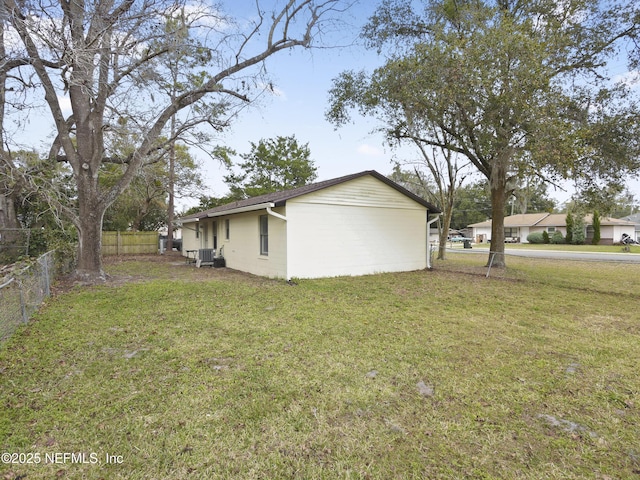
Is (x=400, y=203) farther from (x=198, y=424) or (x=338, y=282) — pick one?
(x=198, y=424)

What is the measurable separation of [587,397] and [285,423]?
286 cm

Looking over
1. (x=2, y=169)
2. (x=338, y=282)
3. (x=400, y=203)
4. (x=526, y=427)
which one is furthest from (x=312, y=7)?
(x=526, y=427)

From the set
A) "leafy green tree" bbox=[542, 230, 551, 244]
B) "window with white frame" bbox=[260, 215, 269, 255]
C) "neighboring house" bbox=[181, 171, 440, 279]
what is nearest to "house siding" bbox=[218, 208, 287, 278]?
"neighboring house" bbox=[181, 171, 440, 279]

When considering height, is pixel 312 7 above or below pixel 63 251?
above

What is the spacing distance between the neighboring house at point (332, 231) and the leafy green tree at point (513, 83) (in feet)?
8.98

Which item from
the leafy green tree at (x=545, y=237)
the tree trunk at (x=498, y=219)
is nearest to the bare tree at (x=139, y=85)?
the tree trunk at (x=498, y=219)

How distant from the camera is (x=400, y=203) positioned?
12.2 metres

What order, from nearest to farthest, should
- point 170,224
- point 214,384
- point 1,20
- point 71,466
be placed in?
1. point 71,466
2. point 214,384
3. point 1,20
4. point 170,224

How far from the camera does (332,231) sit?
10477 mm

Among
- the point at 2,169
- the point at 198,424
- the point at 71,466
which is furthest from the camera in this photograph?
the point at 2,169

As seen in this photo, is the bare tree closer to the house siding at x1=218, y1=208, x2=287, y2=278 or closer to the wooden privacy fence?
the house siding at x1=218, y1=208, x2=287, y2=278

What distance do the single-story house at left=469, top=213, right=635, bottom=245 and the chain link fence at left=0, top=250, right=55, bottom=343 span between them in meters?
38.1

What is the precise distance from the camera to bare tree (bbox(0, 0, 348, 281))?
23.2ft

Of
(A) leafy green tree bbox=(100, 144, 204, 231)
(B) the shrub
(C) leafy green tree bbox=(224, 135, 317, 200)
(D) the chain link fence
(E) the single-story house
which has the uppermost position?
(C) leafy green tree bbox=(224, 135, 317, 200)
